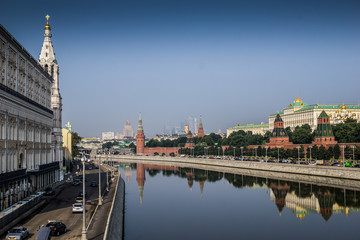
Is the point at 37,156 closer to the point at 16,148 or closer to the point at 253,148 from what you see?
the point at 16,148

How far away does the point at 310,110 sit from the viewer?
19100 centimetres

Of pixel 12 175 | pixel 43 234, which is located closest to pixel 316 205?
pixel 12 175

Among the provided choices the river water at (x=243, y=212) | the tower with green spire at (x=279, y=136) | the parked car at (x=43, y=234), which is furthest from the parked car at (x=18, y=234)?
the tower with green spire at (x=279, y=136)

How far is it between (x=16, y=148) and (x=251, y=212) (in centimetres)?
2828

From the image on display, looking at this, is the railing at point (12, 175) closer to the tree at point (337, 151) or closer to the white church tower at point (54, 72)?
the white church tower at point (54, 72)

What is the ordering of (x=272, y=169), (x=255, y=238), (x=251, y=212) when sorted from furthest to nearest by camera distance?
(x=272, y=169) → (x=251, y=212) → (x=255, y=238)

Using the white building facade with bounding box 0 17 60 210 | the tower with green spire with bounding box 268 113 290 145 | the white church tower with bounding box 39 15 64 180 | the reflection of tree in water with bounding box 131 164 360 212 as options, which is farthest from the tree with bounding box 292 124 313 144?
the white building facade with bounding box 0 17 60 210

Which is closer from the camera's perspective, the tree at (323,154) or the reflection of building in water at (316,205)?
the reflection of building in water at (316,205)

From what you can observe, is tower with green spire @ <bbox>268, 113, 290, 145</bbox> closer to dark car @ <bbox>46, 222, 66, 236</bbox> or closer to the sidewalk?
the sidewalk

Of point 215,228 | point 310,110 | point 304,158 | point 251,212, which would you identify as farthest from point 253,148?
point 215,228

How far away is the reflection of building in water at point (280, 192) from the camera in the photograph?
55.9m

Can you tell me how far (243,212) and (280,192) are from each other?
1667 cm

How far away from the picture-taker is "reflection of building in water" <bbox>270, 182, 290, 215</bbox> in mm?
55938

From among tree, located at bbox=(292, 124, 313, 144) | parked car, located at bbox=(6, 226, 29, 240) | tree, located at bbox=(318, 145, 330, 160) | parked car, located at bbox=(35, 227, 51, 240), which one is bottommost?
parked car, located at bbox=(6, 226, 29, 240)
